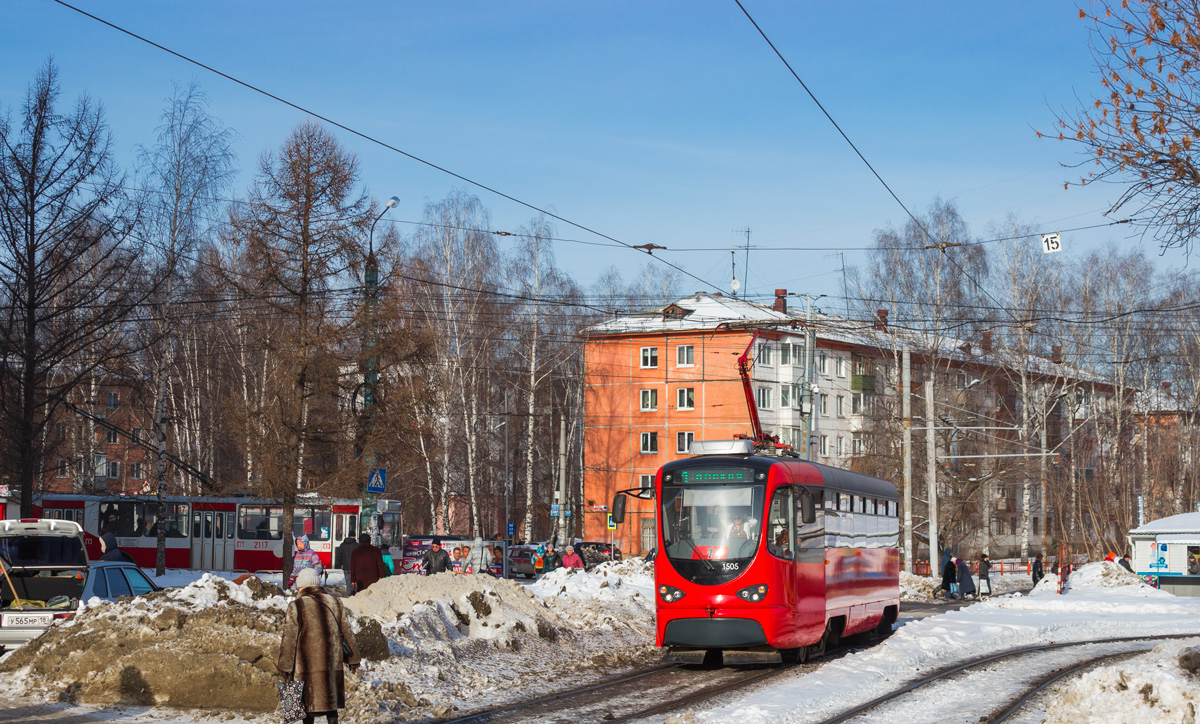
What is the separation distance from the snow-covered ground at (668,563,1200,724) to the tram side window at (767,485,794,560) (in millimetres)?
1635

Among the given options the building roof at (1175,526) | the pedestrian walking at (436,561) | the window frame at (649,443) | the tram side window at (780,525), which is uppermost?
the window frame at (649,443)

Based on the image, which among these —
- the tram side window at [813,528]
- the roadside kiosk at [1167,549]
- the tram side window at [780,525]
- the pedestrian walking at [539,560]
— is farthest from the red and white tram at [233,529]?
the roadside kiosk at [1167,549]

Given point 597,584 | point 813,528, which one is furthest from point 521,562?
point 813,528

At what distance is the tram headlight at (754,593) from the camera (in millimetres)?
15750

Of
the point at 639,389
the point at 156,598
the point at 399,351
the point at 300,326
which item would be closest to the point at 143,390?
the point at 300,326

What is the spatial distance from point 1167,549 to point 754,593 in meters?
31.6

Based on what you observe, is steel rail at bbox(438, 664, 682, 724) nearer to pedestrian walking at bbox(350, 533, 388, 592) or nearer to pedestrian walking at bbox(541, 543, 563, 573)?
pedestrian walking at bbox(350, 533, 388, 592)

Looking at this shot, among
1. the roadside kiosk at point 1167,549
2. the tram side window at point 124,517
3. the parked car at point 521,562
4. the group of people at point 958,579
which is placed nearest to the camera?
the group of people at point 958,579

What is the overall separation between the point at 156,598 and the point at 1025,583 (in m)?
41.4

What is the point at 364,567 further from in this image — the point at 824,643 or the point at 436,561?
the point at 824,643

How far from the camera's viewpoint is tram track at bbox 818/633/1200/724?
12312 millimetres

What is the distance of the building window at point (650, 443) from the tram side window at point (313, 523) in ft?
97.9

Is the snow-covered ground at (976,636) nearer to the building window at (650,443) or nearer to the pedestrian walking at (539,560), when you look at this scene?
the pedestrian walking at (539,560)

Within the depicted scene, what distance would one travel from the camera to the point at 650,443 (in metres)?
67.1
